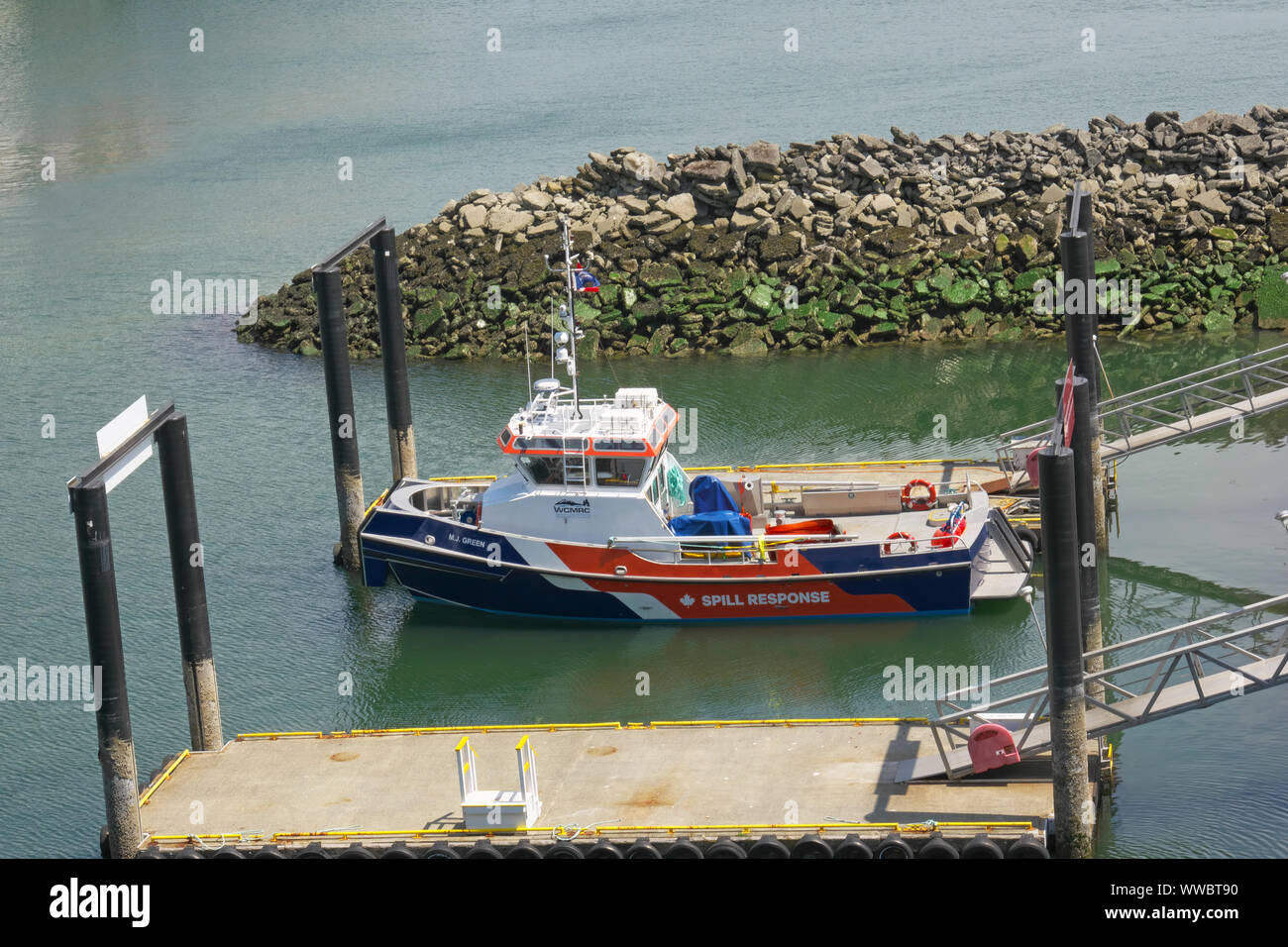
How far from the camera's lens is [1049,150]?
46844 mm

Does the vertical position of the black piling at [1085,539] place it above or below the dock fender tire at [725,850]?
above

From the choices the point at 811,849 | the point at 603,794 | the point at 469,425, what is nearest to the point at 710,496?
the point at 603,794

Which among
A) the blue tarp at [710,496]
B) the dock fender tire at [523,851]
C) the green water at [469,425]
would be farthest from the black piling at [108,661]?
the blue tarp at [710,496]

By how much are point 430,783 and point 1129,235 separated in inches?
1129

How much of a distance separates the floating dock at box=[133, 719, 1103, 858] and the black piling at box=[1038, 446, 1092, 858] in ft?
1.44

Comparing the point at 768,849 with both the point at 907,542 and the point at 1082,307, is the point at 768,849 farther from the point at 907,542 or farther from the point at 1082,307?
the point at 1082,307

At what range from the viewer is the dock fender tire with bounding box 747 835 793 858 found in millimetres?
19219

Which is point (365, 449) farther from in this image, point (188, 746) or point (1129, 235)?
point (1129, 235)

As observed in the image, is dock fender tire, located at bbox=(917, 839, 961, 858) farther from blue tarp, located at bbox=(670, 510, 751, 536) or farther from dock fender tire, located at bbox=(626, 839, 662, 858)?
blue tarp, located at bbox=(670, 510, 751, 536)

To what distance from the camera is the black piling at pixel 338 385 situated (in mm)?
29797

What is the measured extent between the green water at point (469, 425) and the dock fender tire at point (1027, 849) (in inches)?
94.5

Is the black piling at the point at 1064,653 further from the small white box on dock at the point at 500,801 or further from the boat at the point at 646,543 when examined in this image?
the boat at the point at 646,543

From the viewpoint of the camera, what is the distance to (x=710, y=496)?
2858 cm

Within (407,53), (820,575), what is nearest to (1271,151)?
(820,575)
